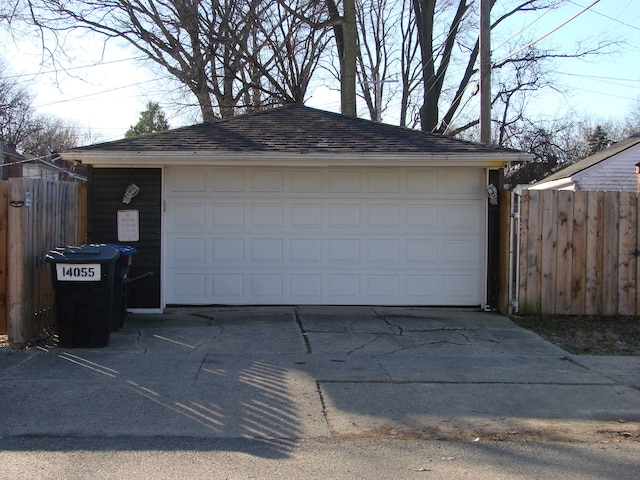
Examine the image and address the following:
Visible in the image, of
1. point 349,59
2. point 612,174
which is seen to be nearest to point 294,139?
point 349,59

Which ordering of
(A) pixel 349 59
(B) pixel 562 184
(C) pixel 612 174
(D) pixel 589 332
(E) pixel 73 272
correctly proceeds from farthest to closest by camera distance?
1. (B) pixel 562 184
2. (C) pixel 612 174
3. (A) pixel 349 59
4. (D) pixel 589 332
5. (E) pixel 73 272

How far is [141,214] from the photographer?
10.1m

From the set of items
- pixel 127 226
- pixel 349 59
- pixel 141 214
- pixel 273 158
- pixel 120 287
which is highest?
pixel 349 59

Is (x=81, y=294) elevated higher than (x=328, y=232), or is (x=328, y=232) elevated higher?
(x=328, y=232)

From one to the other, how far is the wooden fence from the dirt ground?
200 mm

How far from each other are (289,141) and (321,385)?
498 cm

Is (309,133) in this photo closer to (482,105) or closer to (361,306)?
(361,306)

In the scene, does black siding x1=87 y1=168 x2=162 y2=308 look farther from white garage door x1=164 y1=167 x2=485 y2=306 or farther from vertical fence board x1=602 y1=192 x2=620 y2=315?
vertical fence board x1=602 y1=192 x2=620 y2=315

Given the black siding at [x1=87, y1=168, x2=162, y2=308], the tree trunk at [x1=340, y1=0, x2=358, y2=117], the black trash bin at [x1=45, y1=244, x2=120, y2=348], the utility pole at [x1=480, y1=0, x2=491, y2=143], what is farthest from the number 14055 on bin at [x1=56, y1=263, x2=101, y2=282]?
the tree trunk at [x1=340, y1=0, x2=358, y2=117]

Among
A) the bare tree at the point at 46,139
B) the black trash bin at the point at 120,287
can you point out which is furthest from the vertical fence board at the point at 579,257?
A: the bare tree at the point at 46,139

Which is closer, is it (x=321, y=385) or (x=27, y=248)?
(x=321, y=385)

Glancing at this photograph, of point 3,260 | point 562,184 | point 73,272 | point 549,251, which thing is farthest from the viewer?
point 562,184

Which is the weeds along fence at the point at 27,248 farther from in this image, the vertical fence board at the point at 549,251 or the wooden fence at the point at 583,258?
the vertical fence board at the point at 549,251

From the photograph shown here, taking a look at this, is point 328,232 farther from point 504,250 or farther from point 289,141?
point 504,250
